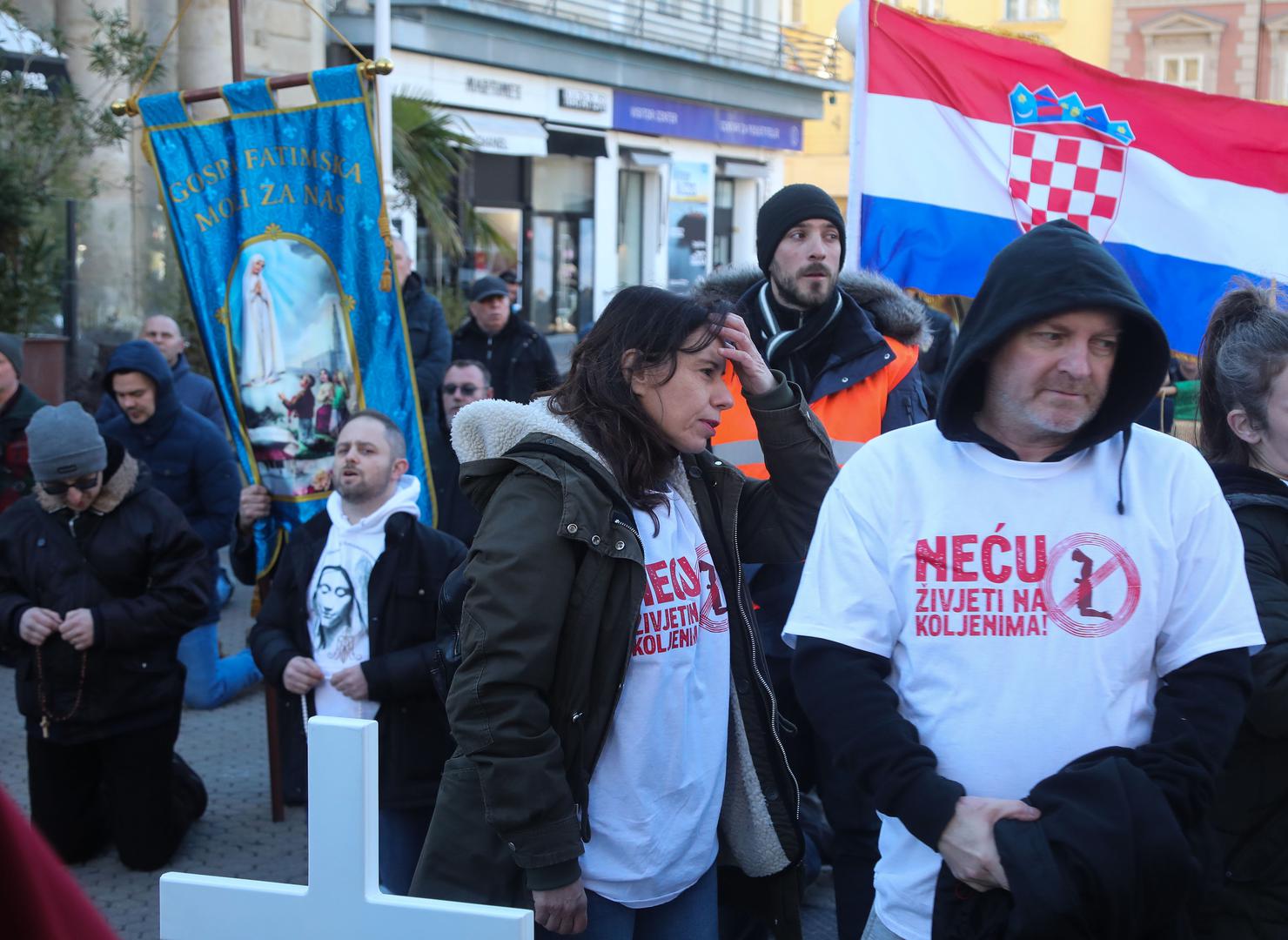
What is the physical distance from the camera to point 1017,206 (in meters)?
5.36

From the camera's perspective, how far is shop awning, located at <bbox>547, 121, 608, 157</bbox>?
2372 centimetres

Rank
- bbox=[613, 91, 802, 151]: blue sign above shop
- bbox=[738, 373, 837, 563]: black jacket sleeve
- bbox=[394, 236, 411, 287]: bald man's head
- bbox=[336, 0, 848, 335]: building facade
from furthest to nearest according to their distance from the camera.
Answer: bbox=[613, 91, 802, 151]: blue sign above shop < bbox=[336, 0, 848, 335]: building facade < bbox=[394, 236, 411, 287]: bald man's head < bbox=[738, 373, 837, 563]: black jacket sleeve

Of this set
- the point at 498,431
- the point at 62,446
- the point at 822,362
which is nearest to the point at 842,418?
the point at 822,362

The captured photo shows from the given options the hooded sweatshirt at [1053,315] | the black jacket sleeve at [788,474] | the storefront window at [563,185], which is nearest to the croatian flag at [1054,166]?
the black jacket sleeve at [788,474]

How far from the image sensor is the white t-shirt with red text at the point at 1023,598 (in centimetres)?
220

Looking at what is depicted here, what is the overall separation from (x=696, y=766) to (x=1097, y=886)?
930 millimetres

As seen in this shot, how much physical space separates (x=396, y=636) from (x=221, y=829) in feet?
5.20

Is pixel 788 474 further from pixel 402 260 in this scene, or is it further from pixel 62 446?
pixel 402 260

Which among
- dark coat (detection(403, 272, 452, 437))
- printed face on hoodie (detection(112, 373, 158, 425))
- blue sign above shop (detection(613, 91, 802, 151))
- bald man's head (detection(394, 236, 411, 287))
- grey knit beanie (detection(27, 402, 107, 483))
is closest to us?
grey knit beanie (detection(27, 402, 107, 483))

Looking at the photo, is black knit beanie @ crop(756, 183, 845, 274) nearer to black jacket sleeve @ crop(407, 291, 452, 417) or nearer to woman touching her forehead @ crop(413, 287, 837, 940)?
woman touching her forehead @ crop(413, 287, 837, 940)

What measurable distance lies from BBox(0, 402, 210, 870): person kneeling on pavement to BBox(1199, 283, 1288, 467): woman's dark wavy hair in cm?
364

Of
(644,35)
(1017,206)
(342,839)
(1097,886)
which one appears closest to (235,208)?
(1017,206)

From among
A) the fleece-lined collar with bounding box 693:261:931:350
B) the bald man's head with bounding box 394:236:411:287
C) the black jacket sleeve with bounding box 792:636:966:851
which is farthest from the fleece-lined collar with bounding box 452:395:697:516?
the bald man's head with bounding box 394:236:411:287

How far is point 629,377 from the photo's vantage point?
2.84m
